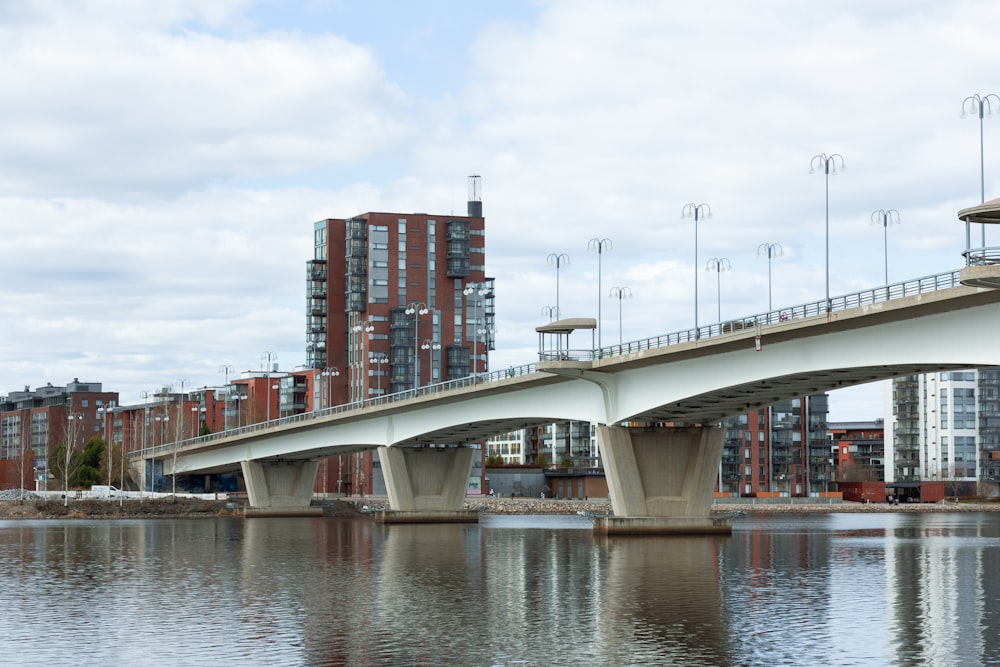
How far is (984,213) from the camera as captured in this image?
4681cm

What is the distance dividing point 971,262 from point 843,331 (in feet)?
42.4

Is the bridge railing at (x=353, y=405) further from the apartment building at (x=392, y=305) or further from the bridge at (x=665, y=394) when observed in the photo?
the apartment building at (x=392, y=305)

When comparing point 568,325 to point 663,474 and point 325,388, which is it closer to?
point 663,474

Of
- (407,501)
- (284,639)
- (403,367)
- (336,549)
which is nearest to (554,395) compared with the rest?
(336,549)

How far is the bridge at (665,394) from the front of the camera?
5562 centimetres

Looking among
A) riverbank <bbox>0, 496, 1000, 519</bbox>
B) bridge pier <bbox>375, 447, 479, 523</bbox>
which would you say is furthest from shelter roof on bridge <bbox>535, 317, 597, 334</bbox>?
riverbank <bbox>0, 496, 1000, 519</bbox>

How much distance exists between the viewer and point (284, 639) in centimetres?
3581

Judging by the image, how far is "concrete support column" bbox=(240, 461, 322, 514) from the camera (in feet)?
457

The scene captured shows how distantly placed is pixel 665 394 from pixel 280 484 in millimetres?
74386

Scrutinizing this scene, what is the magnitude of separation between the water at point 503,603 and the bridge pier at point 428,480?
1159 inches

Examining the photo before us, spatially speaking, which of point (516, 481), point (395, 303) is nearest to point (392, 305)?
point (395, 303)

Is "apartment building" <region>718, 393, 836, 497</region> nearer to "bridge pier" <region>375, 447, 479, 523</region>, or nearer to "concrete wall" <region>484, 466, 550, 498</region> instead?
"concrete wall" <region>484, 466, 550, 498</region>

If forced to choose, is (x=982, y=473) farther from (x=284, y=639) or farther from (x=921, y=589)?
(x=284, y=639)

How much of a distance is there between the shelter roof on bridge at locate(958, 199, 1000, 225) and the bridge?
1965mm
